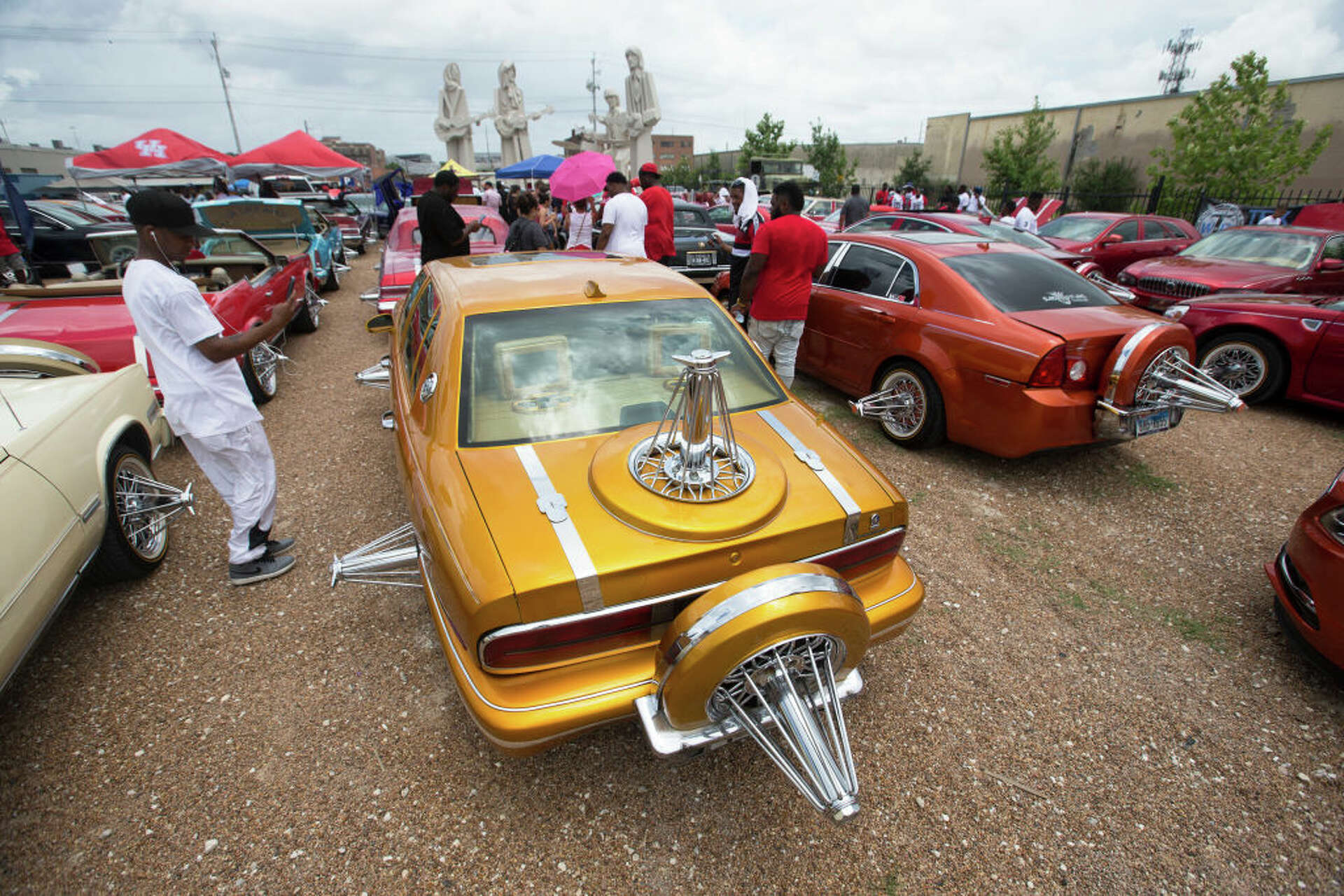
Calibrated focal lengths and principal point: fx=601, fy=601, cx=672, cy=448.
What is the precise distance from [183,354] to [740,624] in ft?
8.80

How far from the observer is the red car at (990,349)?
3.74 m

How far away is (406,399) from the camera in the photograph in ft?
9.84

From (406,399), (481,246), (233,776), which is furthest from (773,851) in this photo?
(481,246)

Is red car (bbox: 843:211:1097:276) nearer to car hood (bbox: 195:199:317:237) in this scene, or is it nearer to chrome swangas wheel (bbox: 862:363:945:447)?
chrome swangas wheel (bbox: 862:363:945:447)

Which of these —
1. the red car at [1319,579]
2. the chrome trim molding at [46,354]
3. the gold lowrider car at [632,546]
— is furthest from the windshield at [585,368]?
the chrome trim molding at [46,354]

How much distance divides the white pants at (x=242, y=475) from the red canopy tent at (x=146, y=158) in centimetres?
1409

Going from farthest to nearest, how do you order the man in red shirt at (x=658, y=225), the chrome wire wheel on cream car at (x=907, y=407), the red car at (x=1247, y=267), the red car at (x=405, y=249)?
the man in red shirt at (x=658, y=225)
the red car at (x=405, y=249)
the red car at (x=1247, y=267)
the chrome wire wheel on cream car at (x=907, y=407)

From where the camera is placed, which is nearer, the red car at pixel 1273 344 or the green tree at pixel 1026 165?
Result: the red car at pixel 1273 344

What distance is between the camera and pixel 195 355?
2.66 meters

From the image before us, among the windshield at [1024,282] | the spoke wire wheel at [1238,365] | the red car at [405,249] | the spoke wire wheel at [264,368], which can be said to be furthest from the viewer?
the red car at [405,249]

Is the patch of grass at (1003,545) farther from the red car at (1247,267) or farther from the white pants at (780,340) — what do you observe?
the red car at (1247,267)

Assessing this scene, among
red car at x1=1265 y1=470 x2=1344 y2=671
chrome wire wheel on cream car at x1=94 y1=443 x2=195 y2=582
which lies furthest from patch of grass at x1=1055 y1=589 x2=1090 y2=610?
chrome wire wheel on cream car at x1=94 y1=443 x2=195 y2=582

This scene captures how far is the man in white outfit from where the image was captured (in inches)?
98.9

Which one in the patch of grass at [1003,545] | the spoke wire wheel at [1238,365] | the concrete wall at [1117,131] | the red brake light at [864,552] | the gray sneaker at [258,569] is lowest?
the patch of grass at [1003,545]
